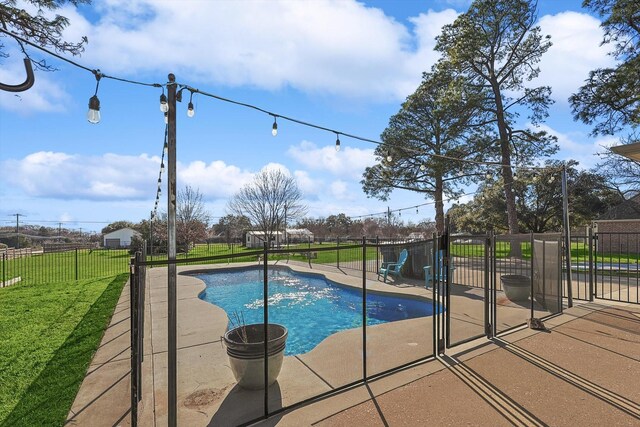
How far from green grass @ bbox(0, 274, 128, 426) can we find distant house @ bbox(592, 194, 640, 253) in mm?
31626

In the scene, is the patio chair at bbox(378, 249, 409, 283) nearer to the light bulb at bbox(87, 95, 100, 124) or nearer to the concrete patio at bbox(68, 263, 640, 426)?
the concrete patio at bbox(68, 263, 640, 426)

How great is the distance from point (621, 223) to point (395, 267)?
26.6m

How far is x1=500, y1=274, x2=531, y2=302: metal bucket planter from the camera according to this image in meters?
7.46

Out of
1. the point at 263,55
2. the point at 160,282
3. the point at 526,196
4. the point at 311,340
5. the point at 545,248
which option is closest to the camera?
the point at 545,248

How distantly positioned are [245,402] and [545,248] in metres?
5.77

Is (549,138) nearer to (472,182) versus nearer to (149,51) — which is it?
(472,182)

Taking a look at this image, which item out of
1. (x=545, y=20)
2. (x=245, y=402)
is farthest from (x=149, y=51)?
(x=545, y=20)

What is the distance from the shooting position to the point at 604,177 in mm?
27094

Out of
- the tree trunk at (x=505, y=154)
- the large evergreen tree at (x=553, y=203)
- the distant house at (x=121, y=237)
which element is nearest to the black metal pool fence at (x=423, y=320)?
the tree trunk at (x=505, y=154)

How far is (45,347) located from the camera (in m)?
5.02

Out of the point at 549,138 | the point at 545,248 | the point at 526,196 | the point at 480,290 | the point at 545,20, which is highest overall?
the point at 545,20

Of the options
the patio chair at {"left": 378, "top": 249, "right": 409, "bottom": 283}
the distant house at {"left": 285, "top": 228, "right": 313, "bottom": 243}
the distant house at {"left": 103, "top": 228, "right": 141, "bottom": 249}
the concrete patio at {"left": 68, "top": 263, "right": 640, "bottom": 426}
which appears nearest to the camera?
the concrete patio at {"left": 68, "top": 263, "right": 640, "bottom": 426}

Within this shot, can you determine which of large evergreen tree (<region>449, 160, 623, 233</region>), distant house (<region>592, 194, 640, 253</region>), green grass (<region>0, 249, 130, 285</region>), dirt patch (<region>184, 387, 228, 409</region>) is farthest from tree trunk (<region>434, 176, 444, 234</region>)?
dirt patch (<region>184, 387, 228, 409</region>)

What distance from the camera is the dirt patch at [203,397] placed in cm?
331
